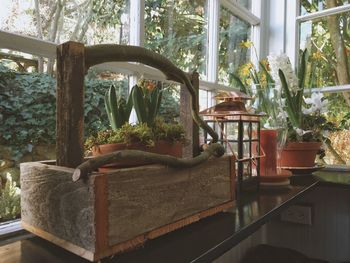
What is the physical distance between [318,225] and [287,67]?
805mm

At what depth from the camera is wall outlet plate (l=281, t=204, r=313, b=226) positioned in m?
A: 1.55

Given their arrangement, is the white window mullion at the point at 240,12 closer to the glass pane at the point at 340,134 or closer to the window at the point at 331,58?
the window at the point at 331,58

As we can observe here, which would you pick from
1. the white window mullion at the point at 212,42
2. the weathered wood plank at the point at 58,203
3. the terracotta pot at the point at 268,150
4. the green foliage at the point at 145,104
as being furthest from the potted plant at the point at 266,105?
the weathered wood plank at the point at 58,203

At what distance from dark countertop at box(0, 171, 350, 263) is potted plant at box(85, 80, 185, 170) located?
151mm

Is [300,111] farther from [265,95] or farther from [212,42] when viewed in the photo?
[212,42]

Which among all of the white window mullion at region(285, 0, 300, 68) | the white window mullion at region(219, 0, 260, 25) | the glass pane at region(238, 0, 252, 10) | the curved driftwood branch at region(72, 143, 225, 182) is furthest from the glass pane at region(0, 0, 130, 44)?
the white window mullion at region(285, 0, 300, 68)

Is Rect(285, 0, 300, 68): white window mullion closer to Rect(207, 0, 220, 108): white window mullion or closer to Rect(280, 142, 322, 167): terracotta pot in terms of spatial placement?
Rect(207, 0, 220, 108): white window mullion

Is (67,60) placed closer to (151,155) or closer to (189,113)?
(151,155)

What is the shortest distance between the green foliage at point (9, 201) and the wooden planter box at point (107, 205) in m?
0.19

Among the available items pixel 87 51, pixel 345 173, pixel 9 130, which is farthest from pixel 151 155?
pixel 345 173

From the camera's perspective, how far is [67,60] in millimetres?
479

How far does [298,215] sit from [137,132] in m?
1.27

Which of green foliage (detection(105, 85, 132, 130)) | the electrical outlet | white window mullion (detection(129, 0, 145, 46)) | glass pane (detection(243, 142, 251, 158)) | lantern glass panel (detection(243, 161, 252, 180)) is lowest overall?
the electrical outlet

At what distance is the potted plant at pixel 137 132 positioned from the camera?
0.58 meters
